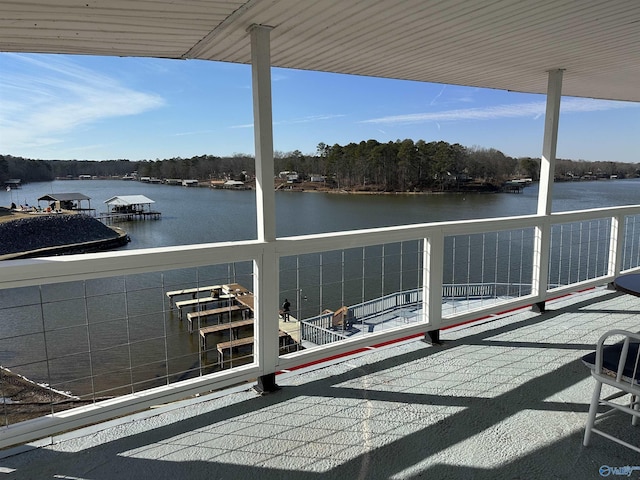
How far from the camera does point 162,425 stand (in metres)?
1.93

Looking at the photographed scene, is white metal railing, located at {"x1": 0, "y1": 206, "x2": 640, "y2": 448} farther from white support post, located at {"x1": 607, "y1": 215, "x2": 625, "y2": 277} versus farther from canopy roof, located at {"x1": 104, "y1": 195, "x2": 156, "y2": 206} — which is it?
canopy roof, located at {"x1": 104, "y1": 195, "x2": 156, "y2": 206}

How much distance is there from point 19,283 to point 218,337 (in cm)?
1756

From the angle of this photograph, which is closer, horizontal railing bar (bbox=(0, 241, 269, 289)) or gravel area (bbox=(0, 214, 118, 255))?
horizontal railing bar (bbox=(0, 241, 269, 289))

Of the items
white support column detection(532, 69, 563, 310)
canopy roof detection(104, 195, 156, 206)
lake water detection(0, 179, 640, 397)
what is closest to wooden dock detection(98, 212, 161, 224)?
lake water detection(0, 179, 640, 397)

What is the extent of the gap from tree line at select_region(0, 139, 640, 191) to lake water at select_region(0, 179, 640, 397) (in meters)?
1.77

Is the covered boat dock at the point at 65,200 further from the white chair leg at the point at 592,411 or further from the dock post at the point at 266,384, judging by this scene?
the white chair leg at the point at 592,411

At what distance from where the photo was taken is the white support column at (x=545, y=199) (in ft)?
11.3

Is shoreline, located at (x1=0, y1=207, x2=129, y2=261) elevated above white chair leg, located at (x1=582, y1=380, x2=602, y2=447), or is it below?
below

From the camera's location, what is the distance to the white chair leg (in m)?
1.64

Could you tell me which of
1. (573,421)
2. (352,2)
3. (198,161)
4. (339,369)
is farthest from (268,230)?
(198,161)

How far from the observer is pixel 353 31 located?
2318 mm

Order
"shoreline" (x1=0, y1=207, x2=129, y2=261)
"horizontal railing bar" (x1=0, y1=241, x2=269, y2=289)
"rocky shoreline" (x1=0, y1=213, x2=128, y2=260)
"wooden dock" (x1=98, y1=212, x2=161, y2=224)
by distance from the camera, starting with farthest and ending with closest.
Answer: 1. "wooden dock" (x1=98, y1=212, x2=161, y2=224)
2. "rocky shoreline" (x1=0, y1=213, x2=128, y2=260)
3. "shoreline" (x1=0, y1=207, x2=129, y2=261)
4. "horizontal railing bar" (x1=0, y1=241, x2=269, y2=289)

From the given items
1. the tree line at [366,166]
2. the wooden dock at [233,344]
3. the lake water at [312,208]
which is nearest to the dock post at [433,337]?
the wooden dock at [233,344]

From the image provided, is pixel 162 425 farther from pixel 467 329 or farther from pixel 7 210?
pixel 7 210
